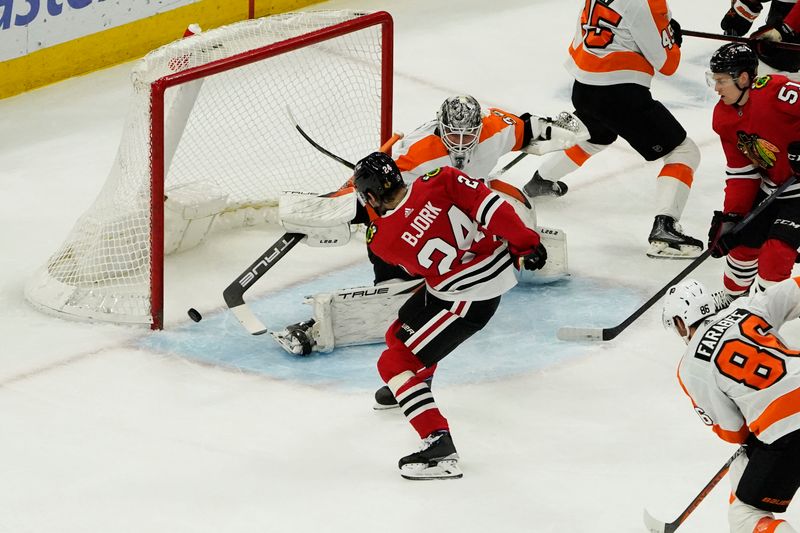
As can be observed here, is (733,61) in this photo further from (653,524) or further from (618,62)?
(653,524)

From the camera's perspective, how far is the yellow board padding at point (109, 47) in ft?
21.5

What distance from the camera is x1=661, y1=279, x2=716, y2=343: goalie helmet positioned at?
3256mm

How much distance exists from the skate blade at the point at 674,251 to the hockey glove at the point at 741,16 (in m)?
1.28

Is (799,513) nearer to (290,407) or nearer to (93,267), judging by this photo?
(290,407)

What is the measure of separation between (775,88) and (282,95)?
6.60ft

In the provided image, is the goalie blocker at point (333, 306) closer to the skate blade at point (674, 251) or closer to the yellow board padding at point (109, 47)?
the skate blade at point (674, 251)

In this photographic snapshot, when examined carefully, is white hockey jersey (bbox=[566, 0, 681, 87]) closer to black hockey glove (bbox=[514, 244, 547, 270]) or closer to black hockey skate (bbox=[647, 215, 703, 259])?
black hockey skate (bbox=[647, 215, 703, 259])

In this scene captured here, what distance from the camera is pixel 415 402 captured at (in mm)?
3842

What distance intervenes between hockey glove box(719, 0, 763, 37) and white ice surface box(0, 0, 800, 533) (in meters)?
0.67

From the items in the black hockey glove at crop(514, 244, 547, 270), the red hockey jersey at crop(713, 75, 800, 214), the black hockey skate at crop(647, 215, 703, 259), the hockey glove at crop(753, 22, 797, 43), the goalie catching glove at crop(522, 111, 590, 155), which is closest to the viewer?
the black hockey glove at crop(514, 244, 547, 270)

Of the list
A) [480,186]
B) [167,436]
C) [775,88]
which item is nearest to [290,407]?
[167,436]

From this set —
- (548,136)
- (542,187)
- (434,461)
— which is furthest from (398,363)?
(542,187)

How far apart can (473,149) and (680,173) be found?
0.99m

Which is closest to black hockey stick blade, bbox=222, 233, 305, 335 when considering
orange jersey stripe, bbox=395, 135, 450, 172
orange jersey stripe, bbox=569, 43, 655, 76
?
orange jersey stripe, bbox=395, 135, 450, 172
